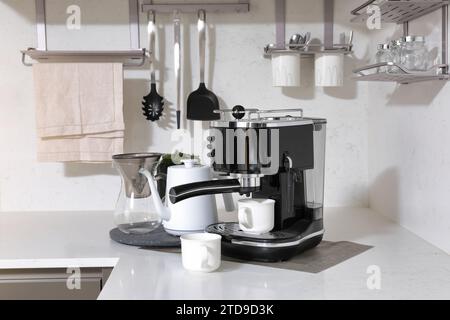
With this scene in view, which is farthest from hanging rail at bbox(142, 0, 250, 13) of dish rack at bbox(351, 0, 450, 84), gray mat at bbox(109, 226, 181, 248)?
gray mat at bbox(109, 226, 181, 248)

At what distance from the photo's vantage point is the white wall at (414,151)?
1383 mm

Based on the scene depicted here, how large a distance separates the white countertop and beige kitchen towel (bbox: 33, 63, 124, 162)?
0.25 meters

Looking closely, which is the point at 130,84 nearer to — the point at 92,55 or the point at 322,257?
the point at 92,55

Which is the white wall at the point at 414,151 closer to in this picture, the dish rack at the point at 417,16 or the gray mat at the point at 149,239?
the dish rack at the point at 417,16

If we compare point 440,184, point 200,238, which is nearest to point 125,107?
point 200,238

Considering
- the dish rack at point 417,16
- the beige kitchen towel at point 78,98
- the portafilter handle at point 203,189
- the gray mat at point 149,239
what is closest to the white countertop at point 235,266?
the gray mat at point 149,239

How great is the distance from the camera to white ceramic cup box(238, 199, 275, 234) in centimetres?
128

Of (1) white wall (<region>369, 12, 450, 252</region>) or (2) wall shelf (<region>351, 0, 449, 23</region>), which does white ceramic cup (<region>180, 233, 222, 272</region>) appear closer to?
(1) white wall (<region>369, 12, 450, 252</region>)

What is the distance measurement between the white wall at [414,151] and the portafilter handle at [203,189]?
0.47 m

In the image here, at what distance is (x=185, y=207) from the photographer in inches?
57.2

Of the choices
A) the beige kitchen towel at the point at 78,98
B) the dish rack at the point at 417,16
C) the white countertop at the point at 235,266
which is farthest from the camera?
the beige kitchen towel at the point at 78,98

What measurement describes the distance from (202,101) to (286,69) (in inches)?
11.6

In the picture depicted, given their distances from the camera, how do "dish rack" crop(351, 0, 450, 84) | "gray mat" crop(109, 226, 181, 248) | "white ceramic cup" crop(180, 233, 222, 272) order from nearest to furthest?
"white ceramic cup" crop(180, 233, 222, 272) → "dish rack" crop(351, 0, 450, 84) → "gray mat" crop(109, 226, 181, 248)
